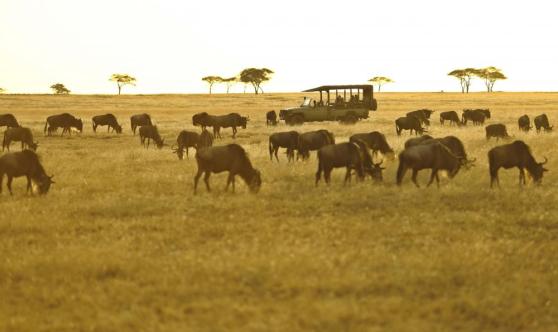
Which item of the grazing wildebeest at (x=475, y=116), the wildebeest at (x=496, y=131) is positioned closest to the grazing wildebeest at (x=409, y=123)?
the wildebeest at (x=496, y=131)

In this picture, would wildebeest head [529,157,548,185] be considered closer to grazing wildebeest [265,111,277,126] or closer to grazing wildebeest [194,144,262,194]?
grazing wildebeest [194,144,262,194]

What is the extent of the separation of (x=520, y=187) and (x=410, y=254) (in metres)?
6.54

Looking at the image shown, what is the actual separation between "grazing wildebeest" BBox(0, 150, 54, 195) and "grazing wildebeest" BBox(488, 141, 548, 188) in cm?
999

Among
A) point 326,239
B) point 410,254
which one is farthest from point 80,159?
point 410,254

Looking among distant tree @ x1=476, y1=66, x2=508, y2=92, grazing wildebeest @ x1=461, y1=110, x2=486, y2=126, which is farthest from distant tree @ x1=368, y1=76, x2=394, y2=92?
grazing wildebeest @ x1=461, y1=110, x2=486, y2=126

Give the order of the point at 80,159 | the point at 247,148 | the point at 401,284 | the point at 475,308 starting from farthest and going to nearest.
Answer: the point at 247,148 → the point at 80,159 → the point at 401,284 → the point at 475,308

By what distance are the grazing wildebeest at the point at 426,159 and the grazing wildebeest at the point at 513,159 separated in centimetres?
89

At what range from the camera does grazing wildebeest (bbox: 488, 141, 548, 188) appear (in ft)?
46.2

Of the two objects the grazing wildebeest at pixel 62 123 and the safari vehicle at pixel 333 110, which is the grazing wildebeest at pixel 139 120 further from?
the safari vehicle at pixel 333 110

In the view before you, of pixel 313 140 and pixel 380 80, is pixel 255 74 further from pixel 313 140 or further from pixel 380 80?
pixel 313 140

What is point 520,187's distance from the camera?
14055 millimetres

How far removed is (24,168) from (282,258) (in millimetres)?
7567

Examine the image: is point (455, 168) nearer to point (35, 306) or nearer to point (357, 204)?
point (357, 204)

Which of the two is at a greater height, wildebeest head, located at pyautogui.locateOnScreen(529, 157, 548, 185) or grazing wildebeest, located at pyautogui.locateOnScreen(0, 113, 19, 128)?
grazing wildebeest, located at pyautogui.locateOnScreen(0, 113, 19, 128)
